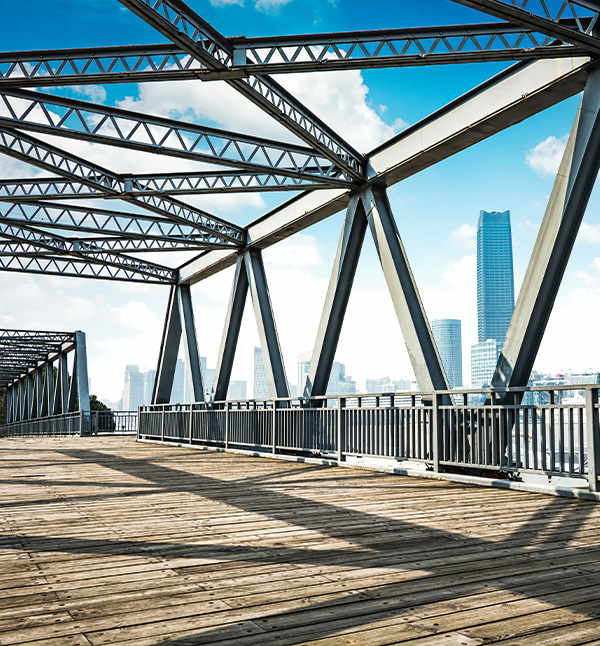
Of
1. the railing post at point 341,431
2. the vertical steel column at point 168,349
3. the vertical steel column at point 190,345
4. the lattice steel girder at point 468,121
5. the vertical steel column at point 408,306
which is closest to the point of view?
the lattice steel girder at point 468,121

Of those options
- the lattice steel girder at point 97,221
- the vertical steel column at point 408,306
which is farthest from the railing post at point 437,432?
the lattice steel girder at point 97,221

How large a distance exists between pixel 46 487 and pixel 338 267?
7.33 meters

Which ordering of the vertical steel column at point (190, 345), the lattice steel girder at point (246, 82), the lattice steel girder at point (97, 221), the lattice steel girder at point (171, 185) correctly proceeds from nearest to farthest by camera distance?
the lattice steel girder at point (246, 82) → the lattice steel girder at point (171, 185) → the lattice steel girder at point (97, 221) → the vertical steel column at point (190, 345)

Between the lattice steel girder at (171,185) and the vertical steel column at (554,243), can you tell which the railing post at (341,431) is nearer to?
the vertical steel column at (554,243)

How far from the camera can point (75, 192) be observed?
529 inches

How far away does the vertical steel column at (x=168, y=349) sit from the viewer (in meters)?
22.9

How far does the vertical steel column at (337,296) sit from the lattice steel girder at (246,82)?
1050 mm

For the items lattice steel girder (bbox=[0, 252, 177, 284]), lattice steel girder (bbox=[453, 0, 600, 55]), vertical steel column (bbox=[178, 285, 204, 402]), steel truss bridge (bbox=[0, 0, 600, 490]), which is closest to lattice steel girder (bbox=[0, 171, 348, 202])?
steel truss bridge (bbox=[0, 0, 600, 490])

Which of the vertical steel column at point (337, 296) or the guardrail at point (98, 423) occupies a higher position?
the vertical steel column at point (337, 296)

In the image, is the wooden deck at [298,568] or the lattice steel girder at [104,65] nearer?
the wooden deck at [298,568]

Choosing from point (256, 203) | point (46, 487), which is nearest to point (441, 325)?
point (256, 203)

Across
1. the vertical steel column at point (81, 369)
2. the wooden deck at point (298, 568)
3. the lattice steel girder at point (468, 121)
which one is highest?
the lattice steel girder at point (468, 121)

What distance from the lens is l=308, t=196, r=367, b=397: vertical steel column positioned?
1285 centimetres

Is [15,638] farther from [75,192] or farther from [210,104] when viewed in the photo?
[75,192]
